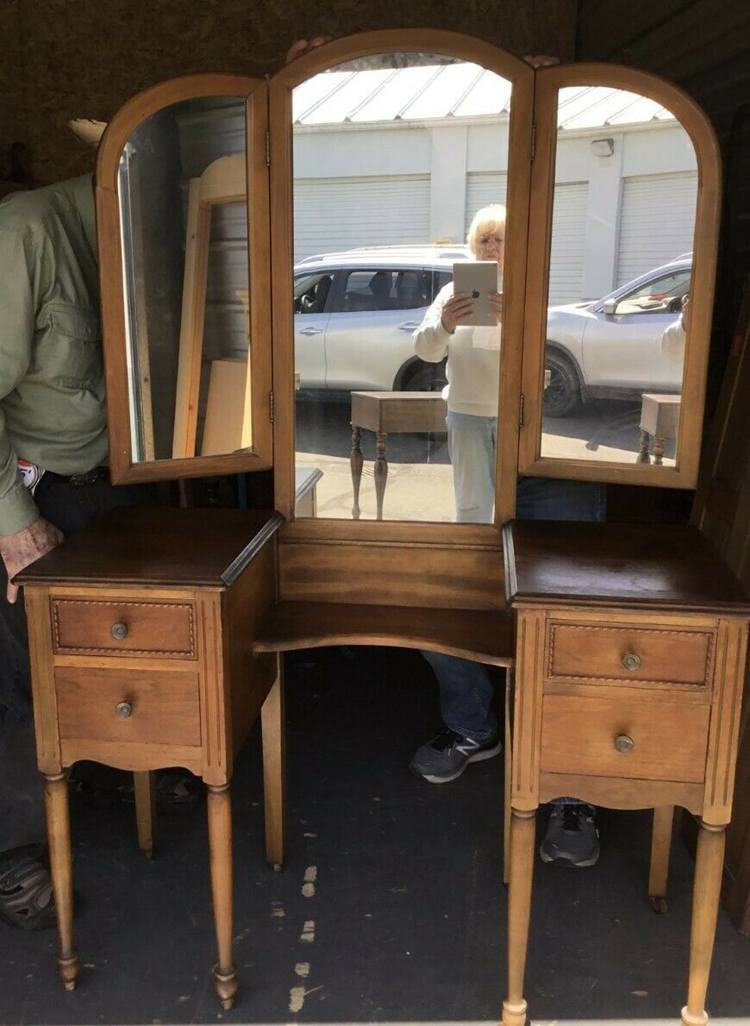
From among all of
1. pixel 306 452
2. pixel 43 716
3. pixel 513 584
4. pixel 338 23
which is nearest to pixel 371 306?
pixel 306 452

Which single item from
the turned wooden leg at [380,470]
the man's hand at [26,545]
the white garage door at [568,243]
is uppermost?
the white garage door at [568,243]

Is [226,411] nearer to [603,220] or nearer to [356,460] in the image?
[356,460]

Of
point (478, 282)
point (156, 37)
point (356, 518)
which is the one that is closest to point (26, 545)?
point (356, 518)

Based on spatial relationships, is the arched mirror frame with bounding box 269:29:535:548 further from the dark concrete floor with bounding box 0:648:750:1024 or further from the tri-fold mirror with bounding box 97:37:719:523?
the dark concrete floor with bounding box 0:648:750:1024

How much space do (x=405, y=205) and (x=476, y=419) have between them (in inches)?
18.4

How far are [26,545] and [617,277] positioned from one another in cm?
135

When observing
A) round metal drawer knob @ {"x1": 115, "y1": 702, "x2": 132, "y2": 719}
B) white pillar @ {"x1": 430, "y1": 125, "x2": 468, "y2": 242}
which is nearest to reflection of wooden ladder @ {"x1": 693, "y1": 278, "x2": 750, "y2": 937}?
white pillar @ {"x1": 430, "y1": 125, "x2": 468, "y2": 242}

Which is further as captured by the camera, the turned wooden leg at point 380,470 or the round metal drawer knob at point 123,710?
the turned wooden leg at point 380,470

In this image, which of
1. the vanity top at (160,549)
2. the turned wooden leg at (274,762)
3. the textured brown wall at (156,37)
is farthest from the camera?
the textured brown wall at (156,37)

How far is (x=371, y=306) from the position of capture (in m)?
1.97

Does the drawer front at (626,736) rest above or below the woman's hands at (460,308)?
below

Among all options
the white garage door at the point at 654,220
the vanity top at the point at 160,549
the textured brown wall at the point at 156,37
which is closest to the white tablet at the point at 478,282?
the white garage door at the point at 654,220

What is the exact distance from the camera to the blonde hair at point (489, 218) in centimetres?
192

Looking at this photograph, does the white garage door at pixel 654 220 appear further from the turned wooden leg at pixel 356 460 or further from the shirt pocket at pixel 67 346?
the shirt pocket at pixel 67 346
